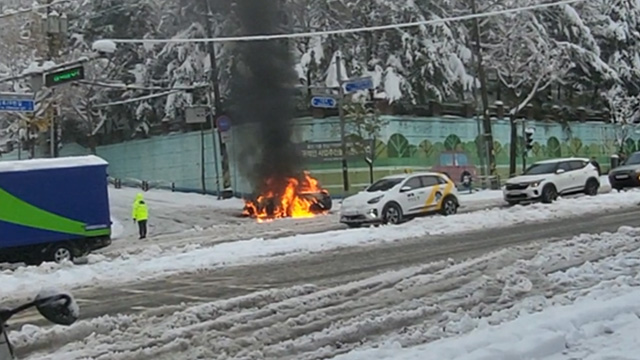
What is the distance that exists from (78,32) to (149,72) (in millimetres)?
4973

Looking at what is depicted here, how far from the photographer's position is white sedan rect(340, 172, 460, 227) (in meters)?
23.1

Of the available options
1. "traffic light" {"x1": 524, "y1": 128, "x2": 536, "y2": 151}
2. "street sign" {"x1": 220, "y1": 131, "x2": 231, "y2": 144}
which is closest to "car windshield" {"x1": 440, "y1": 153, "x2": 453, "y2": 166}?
"traffic light" {"x1": 524, "y1": 128, "x2": 536, "y2": 151}

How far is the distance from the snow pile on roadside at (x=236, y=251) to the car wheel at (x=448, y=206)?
1.30 metres

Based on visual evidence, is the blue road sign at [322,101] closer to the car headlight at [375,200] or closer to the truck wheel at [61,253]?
the car headlight at [375,200]

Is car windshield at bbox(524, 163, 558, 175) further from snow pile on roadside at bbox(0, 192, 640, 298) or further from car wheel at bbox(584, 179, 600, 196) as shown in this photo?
snow pile on roadside at bbox(0, 192, 640, 298)

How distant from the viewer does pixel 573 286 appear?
1052cm

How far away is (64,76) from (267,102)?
10.1 metres

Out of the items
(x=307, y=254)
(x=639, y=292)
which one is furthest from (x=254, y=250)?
(x=639, y=292)

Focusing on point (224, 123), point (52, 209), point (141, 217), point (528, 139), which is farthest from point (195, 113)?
point (528, 139)

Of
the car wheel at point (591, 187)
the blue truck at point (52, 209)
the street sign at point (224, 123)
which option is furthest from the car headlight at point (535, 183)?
the blue truck at point (52, 209)

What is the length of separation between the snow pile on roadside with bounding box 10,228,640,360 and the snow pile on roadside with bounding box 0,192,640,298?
484 cm

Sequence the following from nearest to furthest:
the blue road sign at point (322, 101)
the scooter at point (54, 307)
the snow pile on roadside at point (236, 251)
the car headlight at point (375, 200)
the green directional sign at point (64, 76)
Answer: the scooter at point (54, 307), the snow pile on roadside at point (236, 251), the green directional sign at point (64, 76), the car headlight at point (375, 200), the blue road sign at point (322, 101)

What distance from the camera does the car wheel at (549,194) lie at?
2692cm

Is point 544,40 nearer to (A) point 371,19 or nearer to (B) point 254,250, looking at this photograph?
(A) point 371,19
